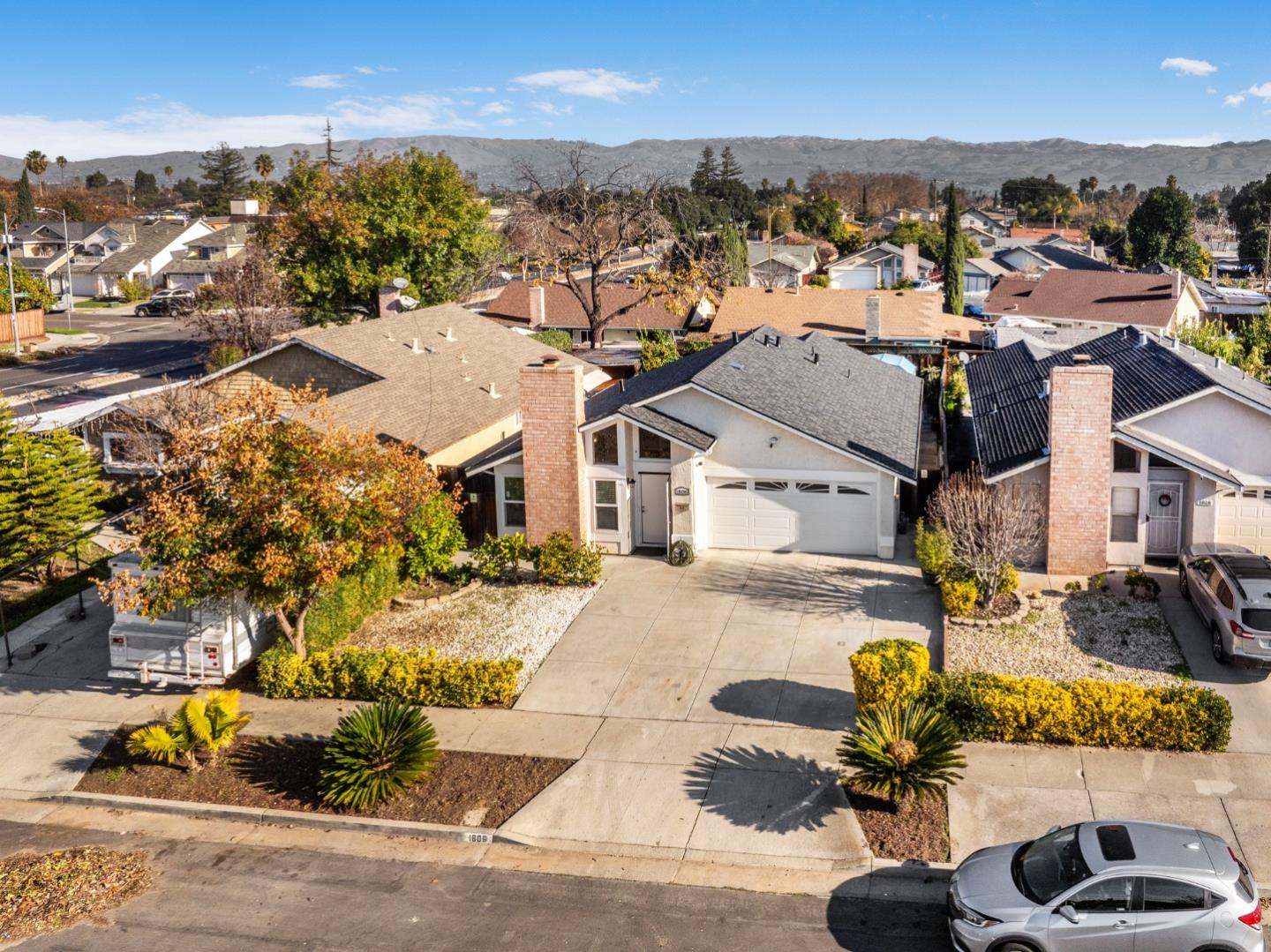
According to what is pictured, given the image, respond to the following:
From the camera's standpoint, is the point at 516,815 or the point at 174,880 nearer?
the point at 174,880

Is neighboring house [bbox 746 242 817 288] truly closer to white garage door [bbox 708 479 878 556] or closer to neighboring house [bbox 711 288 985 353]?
neighboring house [bbox 711 288 985 353]

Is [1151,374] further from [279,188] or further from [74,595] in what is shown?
A: [279,188]

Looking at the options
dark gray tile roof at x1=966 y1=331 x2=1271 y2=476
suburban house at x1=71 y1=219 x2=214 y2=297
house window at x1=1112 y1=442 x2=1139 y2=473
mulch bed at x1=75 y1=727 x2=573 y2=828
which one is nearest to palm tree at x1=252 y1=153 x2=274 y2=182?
suburban house at x1=71 y1=219 x2=214 y2=297

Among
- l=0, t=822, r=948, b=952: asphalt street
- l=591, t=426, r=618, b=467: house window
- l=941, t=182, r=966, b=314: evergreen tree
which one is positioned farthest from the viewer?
l=941, t=182, r=966, b=314: evergreen tree

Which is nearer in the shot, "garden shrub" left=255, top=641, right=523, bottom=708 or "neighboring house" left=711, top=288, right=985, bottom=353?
"garden shrub" left=255, top=641, right=523, bottom=708

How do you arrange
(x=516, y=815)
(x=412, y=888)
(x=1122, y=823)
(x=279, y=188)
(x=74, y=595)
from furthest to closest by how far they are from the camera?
(x=279, y=188) → (x=74, y=595) → (x=516, y=815) → (x=412, y=888) → (x=1122, y=823)

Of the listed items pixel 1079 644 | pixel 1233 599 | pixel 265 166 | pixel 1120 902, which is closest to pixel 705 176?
pixel 265 166

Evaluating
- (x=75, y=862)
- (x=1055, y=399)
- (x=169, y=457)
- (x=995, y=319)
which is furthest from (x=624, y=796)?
(x=995, y=319)
